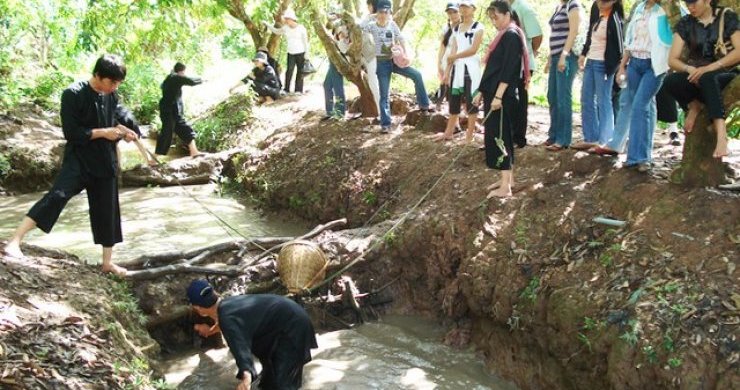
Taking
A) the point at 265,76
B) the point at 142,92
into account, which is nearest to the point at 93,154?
the point at 265,76

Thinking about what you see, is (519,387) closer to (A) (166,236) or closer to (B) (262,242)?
(B) (262,242)

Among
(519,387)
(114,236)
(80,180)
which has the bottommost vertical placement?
(519,387)

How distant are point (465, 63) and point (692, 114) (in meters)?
3.30

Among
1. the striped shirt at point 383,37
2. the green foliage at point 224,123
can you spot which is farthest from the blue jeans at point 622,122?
the green foliage at point 224,123

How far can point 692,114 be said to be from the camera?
563 centimetres

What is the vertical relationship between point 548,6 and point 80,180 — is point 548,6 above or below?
above

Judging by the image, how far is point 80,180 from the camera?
221 inches

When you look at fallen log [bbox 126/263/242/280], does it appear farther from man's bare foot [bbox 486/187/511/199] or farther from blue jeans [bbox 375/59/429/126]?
blue jeans [bbox 375/59/429/126]

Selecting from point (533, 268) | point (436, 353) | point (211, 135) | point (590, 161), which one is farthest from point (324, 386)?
point (211, 135)

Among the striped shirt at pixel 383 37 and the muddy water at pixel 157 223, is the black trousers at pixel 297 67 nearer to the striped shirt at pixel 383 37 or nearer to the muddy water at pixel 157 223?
the muddy water at pixel 157 223

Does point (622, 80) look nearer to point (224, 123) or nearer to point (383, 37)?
point (383, 37)

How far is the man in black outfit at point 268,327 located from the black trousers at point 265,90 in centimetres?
966

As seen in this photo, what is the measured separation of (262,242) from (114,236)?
195 cm

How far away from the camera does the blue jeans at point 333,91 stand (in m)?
10.9
